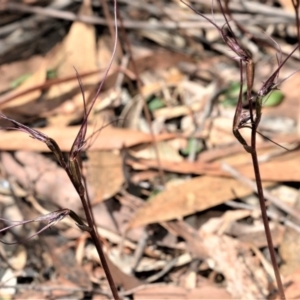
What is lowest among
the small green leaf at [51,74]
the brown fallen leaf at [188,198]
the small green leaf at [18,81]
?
the brown fallen leaf at [188,198]

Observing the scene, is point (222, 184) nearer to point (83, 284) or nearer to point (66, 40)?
point (83, 284)

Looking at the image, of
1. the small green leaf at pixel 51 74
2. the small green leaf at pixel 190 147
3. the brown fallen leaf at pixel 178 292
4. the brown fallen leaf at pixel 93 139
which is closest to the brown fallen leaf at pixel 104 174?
the brown fallen leaf at pixel 93 139

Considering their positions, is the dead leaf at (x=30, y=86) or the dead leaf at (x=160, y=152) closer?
the dead leaf at (x=160, y=152)

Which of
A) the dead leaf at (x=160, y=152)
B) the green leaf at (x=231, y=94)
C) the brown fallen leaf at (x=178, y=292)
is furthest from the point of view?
the green leaf at (x=231, y=94)

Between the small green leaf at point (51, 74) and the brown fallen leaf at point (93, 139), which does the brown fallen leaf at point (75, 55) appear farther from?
the brown fallen leaf at point (93, 139)

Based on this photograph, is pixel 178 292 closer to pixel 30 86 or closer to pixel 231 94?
pixel 231 94

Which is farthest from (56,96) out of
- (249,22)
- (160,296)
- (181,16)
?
(160,296)

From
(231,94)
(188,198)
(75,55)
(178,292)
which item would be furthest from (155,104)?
(178,292)

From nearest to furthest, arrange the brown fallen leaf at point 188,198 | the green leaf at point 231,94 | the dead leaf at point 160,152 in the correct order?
the brown fallen leaf at point 188,198, the dead leaf at point 160,152, the green leaf at point 231,94
